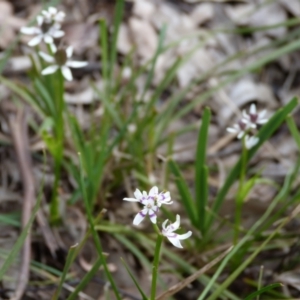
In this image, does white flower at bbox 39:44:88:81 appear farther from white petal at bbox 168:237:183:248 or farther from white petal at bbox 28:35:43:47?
white petal at bbox 168:237:183:248

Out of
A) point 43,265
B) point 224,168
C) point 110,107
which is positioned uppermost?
point 110,107

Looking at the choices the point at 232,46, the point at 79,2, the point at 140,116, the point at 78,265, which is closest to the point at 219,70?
the point at 232,46

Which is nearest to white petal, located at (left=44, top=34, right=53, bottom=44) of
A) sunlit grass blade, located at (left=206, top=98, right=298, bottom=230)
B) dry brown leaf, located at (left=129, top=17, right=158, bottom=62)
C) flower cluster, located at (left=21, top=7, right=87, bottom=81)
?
flower cluster, located at (left=21, top=7, right=87, bottom=81)

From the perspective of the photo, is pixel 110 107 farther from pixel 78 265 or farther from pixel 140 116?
pixel 78 265

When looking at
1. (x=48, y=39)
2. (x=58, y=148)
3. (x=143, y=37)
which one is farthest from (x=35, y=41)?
(x=143, y=37)

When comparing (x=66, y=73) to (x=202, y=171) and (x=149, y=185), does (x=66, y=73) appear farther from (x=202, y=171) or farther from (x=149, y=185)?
(x=149, y=185)
